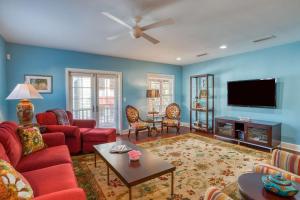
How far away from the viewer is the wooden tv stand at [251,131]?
3693 mm

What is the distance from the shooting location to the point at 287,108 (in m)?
3.88

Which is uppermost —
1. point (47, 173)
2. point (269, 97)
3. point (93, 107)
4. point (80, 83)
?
point (80, 83)

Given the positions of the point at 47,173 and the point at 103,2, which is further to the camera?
the point at 103,2

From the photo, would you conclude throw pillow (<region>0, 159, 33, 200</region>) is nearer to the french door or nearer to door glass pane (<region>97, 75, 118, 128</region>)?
the french door

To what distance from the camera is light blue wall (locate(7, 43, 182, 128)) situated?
12.5 ft

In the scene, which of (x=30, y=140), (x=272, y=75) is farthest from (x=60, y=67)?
(x=272, y=75)

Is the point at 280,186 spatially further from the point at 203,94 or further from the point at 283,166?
the point at 203,94

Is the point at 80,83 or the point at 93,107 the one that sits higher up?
the point at 80,83

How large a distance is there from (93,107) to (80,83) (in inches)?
30.9

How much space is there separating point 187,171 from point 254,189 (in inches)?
53.7

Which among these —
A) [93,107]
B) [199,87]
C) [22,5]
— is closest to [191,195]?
[22,5]

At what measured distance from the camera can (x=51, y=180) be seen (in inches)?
63.0

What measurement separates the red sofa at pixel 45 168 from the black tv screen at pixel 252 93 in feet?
14.6

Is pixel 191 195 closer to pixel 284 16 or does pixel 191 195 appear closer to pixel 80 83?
pixel 284 16
